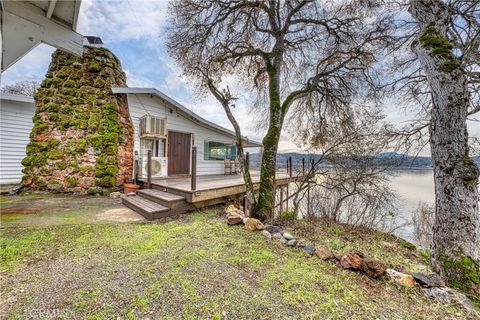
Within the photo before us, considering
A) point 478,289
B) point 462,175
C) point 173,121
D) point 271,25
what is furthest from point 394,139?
point 173,121

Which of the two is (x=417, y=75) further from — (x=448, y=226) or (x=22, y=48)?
(x=22, y=48)

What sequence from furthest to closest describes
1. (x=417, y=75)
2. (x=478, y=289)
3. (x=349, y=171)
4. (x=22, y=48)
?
(x=417, y=75) → (x=349, y=171) → (x=478, y=289) → (x=22, y=48)

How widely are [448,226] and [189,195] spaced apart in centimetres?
487

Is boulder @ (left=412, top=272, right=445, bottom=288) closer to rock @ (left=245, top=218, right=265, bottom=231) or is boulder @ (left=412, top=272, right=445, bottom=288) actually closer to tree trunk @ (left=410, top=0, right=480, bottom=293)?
tree trunk @ (left=410, top=0, right=480, bottom=293)

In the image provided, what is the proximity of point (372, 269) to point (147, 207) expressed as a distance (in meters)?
4.77

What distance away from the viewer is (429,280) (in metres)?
2.67

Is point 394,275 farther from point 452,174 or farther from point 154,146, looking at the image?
point 154,146

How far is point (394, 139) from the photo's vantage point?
5.12m

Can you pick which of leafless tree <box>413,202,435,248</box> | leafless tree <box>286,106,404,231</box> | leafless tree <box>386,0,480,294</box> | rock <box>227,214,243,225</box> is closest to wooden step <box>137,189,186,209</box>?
rock <box>227,214,243,225</box>

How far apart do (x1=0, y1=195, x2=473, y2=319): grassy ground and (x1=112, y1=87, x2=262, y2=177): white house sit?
4.77 meters

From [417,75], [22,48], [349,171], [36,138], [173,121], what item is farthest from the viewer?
[173,121]

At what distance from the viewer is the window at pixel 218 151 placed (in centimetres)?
1081

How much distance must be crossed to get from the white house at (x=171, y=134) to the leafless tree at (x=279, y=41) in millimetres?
2929

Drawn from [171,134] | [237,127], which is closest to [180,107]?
[171,134]
